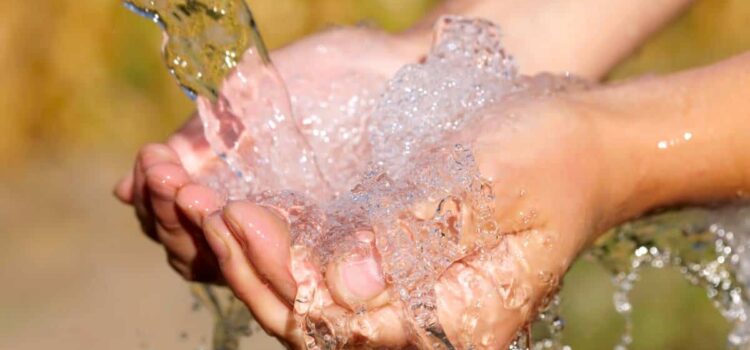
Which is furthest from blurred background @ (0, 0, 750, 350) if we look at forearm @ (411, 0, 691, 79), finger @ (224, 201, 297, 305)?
finger @ (224, 201, 297, 305)

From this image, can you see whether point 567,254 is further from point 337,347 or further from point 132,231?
point 132,231

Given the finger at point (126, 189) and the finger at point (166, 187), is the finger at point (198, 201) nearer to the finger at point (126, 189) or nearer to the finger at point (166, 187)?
the finger at point (166, 187)

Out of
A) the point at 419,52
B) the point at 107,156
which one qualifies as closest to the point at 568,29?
the point at 419,52

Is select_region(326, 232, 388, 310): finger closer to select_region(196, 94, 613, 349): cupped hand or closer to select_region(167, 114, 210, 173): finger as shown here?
select_region(196, 94, 613, 349): cupped hand

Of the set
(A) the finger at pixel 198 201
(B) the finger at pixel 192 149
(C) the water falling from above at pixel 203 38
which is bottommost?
(B) the finger at pixel 192 149

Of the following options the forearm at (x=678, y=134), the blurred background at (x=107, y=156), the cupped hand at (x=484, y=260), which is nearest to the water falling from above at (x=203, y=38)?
the cupped hand at (x=484, y=260)

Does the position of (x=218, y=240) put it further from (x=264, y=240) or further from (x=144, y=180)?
(x=144, y=180)
